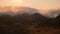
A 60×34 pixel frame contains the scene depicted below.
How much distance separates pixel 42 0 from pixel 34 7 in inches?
4.1

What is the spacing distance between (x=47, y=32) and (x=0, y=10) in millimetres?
472

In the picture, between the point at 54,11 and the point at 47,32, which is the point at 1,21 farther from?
the point at 54,11

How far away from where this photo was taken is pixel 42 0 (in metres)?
1.16

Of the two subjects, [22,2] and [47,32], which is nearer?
[47,32]

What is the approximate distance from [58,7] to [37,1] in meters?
0.21

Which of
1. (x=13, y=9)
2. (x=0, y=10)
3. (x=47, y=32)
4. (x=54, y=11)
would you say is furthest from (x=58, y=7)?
(x=0, y=10)

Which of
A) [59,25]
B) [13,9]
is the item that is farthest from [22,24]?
[59,25]

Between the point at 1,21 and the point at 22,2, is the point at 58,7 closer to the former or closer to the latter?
the point at 22,2

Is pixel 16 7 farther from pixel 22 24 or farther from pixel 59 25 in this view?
pixel 59 25

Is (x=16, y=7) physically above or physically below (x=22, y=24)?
above

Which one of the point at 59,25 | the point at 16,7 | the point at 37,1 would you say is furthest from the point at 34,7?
the point at 59,25

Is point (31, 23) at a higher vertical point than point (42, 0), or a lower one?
lower

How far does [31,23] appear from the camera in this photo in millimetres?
1014

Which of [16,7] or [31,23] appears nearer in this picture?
[31,23]
